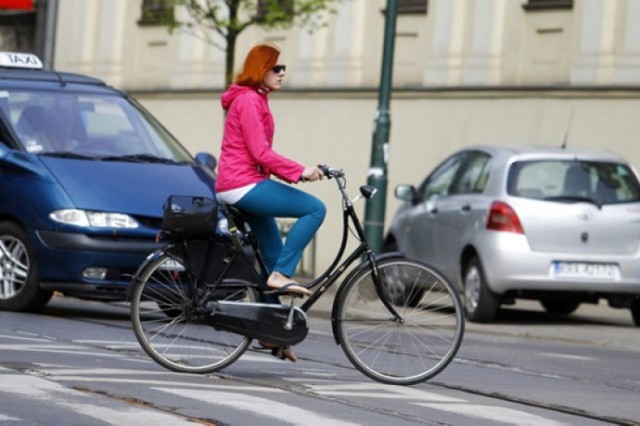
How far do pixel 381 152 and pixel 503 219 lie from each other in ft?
12.6

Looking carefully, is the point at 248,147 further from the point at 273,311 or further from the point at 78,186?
the point at 78,186

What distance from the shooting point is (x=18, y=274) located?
16.0m

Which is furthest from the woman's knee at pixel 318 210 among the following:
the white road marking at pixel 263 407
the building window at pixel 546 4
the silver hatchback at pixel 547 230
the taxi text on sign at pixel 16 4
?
the taxi text on sign at pixel 16 4

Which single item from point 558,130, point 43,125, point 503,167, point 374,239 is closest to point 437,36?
point 558,130

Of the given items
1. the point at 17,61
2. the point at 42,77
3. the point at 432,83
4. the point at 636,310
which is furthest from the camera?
the point at 432,83

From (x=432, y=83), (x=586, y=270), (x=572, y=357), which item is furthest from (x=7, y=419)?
(x=432, y=83)

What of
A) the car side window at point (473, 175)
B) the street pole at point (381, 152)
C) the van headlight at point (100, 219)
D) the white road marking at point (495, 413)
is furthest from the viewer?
the street pole at point (381, 152)

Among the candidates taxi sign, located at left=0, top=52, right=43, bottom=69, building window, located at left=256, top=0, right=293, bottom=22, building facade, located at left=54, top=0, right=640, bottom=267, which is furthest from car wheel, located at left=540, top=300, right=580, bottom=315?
building window, located at left=256, top=0, right=293, bottom=22

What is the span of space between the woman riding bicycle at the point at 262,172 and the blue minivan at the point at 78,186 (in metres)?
4.04

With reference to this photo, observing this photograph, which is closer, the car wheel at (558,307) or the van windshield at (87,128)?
the van windshield at (87,128)

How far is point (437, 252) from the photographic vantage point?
20109 mm

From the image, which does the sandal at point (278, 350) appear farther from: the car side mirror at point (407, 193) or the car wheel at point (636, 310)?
the car side mirror at point (407, 193)

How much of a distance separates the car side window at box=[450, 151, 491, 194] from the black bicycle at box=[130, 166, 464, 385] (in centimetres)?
786

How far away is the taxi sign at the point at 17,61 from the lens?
17812 mm
